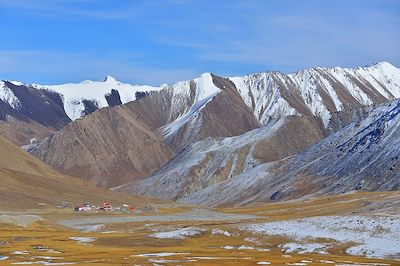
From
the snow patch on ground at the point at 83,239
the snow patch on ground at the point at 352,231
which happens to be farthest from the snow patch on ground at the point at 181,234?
the snow patch on ground at the point at 83,239

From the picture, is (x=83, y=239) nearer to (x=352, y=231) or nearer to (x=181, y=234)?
(x=181, y=234)

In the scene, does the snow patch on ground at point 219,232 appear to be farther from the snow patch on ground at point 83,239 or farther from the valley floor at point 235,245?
the snow patch on ground at point 83,239

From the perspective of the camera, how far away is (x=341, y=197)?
543ft

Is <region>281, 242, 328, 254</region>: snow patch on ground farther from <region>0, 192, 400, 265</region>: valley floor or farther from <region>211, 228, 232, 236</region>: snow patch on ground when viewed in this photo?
<region>211, 228, 232, 236</region>: snow patch on ground

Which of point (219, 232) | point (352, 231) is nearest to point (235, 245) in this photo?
point (219, 232)

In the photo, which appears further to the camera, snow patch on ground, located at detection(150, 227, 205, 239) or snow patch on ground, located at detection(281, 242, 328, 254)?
snow patch on ground, located at detection(150, 227, 205, 239)

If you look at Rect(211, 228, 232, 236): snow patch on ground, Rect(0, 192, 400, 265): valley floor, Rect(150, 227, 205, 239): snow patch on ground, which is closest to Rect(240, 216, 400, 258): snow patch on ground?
Rect(0, 192, 400, 265): valley floor

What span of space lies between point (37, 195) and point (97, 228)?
81.1 metres

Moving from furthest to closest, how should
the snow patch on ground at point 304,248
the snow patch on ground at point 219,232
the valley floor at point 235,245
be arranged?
the snow patch on ground at point 219,232, the snow patch on ground at point 304,248, the valley floor at point 235,245

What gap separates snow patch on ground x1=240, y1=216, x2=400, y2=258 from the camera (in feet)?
244

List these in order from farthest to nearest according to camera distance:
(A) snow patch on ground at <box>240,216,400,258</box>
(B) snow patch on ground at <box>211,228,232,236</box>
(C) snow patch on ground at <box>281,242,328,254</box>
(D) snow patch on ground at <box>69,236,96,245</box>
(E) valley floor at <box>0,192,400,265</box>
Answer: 1. (B) snow patch on ground at <box>211,228,232,236</box>
2. (D) snow patch on ground at <box>69,236,96,245</box>
3. (C) snow patch on ground at <box>281,242,328,254</box>
4. (A) snow patch on ground at <box>240,216,400,258</box>
5. (E) valley floor at <box>0,192,400,265</box>

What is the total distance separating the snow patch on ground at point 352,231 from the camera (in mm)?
74281

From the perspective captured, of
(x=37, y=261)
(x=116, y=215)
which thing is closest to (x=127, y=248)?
(x=37, y=261)

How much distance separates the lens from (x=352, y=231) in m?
82.0
